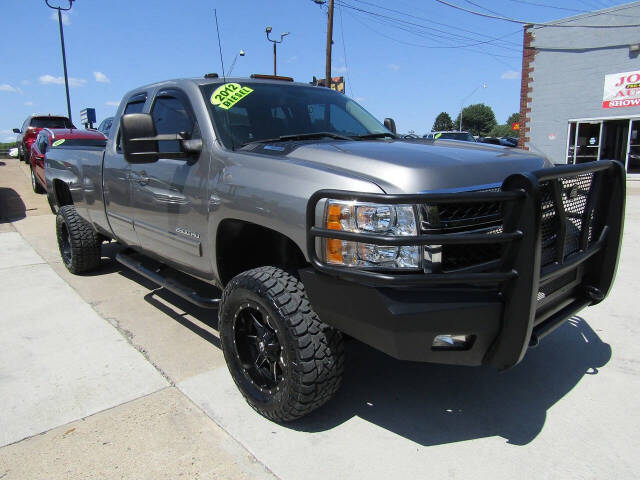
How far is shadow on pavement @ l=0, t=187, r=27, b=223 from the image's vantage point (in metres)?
9.22

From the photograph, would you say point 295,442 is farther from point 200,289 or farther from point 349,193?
point 200,289

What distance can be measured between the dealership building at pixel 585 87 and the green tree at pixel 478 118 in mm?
100150

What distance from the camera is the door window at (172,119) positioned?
3.28 metres

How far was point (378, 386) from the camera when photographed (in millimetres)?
2938

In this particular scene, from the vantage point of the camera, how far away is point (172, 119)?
351 cm

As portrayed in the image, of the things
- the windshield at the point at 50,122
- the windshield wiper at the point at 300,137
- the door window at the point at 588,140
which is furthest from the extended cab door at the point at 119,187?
the door window at the point at 588,140

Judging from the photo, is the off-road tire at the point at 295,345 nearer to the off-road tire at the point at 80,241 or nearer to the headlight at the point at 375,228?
the headlight at the point at 375,228

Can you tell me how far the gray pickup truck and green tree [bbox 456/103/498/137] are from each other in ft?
386

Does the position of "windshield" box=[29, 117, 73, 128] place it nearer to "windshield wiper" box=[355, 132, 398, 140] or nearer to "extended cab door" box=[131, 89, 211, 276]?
"extended cab door" box=[131, 89, 211, 276]

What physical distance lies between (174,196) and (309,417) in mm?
1675

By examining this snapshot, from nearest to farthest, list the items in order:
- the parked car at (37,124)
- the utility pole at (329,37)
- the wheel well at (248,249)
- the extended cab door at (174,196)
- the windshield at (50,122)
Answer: the wheel well at (248,249)
the extended cab door at (174,196)
the parked car at (37,124)
the windshield at (50,122)
the utility pole at (329,37)

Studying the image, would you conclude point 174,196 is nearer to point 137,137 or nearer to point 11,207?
point 137,137

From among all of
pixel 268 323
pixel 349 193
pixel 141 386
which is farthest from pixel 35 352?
pixel 349 193

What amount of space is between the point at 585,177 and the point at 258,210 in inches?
69.7
